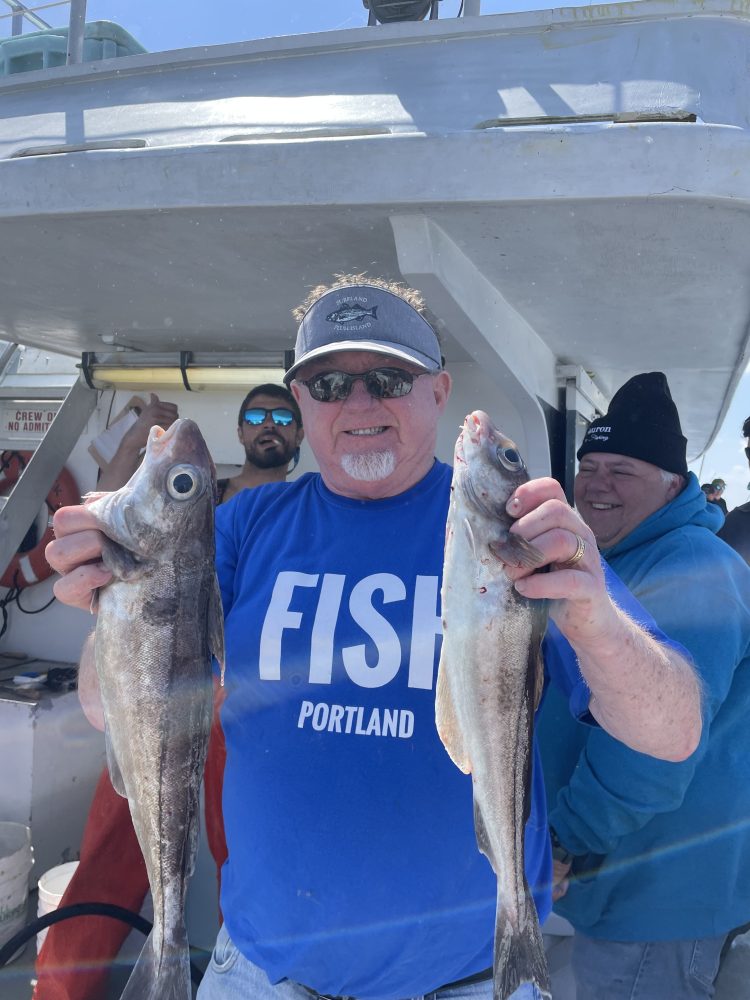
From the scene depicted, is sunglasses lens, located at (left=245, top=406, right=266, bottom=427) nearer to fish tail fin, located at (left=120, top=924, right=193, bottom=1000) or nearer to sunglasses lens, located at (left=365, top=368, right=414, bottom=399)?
sunglasses lens, located at (left=365, top=368, right=414, bottom=399)

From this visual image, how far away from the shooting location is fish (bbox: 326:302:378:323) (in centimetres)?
200

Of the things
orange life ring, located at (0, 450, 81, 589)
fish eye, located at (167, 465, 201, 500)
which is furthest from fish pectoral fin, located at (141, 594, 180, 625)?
orange life ring, located at (0, 450, 81, 589)

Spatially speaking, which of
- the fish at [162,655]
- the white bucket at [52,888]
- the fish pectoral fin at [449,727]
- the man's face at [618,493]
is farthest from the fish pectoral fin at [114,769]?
the white bucket at [52,888]

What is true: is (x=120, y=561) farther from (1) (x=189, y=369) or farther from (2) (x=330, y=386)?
(1) (x=189, y=369)

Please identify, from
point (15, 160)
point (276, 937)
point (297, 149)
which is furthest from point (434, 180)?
point (276, 937)

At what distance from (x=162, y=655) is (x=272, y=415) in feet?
9.75

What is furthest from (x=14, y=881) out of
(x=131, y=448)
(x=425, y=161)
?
(x=425, y=161)

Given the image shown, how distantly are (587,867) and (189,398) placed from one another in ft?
13.8

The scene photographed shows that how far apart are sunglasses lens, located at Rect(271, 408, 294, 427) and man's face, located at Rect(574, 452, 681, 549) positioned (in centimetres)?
199

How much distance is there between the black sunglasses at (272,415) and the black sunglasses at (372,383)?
8.66 ft

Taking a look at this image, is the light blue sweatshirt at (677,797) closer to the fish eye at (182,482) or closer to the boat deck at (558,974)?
the boat deck at (558,974)

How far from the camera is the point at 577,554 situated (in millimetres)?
1504

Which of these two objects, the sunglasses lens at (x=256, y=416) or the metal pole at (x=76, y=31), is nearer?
the metal pole at (x=76, y=31)

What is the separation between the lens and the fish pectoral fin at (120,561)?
1731 millimetres
